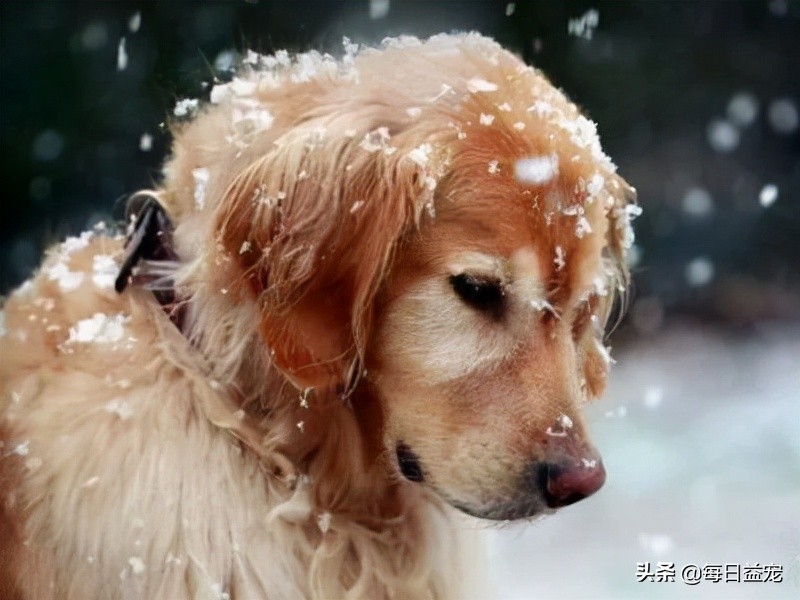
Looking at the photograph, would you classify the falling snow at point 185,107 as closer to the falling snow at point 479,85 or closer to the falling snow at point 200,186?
the falling snow at point 200,186

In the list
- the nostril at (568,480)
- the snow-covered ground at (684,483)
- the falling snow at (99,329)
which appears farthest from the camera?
the snow-covered ground at (684,483)

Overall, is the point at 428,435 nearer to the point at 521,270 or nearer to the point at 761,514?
the point at 521,270

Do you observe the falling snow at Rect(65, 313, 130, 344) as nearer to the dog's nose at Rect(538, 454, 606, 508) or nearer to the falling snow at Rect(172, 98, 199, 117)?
the falling snow at Rect(172, 98, 199, 117)

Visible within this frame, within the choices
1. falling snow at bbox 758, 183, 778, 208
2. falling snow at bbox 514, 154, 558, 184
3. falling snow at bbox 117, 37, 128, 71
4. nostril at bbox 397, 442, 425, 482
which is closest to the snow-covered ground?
falling snow at bbox 758, 183, 778, 208

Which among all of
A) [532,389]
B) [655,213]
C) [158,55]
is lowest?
[655,213]

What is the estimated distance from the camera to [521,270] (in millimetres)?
925

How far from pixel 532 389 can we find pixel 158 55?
840 millimetres

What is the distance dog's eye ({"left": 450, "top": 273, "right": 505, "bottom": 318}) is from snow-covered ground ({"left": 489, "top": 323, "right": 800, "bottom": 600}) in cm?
38

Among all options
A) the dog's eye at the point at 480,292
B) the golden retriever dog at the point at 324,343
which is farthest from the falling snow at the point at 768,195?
the dog's eye at the point at 480,292

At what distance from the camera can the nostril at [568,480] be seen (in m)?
0.90

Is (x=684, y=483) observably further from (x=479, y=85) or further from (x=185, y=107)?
(x=185, y=107)

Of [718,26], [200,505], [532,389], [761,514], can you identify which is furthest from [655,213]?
[200,505]

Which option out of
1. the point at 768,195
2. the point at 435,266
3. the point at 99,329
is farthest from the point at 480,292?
the point at 768,195

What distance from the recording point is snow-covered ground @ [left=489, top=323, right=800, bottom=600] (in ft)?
4.32
